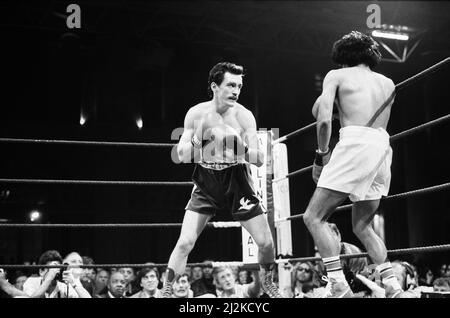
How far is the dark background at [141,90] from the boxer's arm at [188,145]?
475 cm

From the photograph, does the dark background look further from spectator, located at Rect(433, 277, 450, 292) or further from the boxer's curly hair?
the boxer's curly hair

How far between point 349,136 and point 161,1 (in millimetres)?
5342

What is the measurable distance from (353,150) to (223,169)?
744 mm

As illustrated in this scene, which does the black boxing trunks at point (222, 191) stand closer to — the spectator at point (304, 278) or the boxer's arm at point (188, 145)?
the boxer's arm at point (188, 145)

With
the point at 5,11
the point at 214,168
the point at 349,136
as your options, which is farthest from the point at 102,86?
the point at 349,136

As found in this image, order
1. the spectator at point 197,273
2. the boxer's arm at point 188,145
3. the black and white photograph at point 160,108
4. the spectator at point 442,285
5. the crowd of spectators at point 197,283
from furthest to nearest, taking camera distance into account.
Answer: the black and white photograph at point 160,108 → the spectator at point 197,273 → the spectator at point 442,285 → the crowd of spectators at point 197,283 → the boxer's arm at point 188,145

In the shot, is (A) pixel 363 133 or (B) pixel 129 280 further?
(B) pixel 129 280

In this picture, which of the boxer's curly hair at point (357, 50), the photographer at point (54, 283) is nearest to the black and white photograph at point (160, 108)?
the photographer at point (54, 283)

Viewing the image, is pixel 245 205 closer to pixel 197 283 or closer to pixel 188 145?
pixel 188 145

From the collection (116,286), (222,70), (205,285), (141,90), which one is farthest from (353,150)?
(141,90)

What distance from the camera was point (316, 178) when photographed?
2.82 meters

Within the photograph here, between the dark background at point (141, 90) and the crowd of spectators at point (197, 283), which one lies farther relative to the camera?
the dark background at point (141, 90)

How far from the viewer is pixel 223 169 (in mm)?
3061

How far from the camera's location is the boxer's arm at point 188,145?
2963 millimetres
